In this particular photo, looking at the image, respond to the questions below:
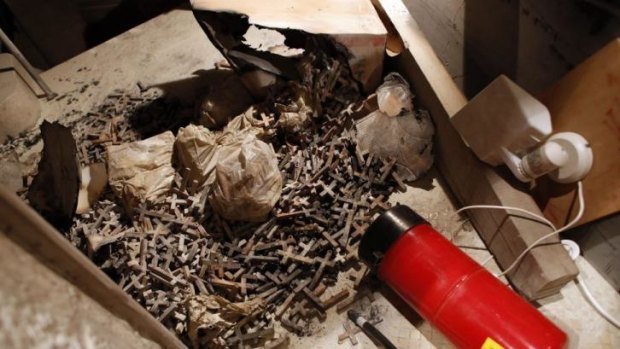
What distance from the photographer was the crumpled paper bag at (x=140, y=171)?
116 inches

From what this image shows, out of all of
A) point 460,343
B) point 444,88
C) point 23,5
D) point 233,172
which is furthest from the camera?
point 23,5

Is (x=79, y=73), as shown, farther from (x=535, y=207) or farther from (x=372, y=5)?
(x=535, y=207)

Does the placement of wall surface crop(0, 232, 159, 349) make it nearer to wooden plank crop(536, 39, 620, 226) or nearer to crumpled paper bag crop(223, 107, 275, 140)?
crumpled paper bag crop(223, 107, 275, 140)

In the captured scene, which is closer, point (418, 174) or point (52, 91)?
point (418, 174)

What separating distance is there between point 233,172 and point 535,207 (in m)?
1.96

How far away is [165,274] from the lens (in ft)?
8.63

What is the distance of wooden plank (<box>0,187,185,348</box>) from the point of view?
97 cm

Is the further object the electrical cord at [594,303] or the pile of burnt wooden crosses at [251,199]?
the pile of burnt wooden crosses at [251,199]

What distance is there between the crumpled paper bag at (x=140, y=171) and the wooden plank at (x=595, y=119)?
2.75m

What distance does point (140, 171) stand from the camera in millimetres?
3037

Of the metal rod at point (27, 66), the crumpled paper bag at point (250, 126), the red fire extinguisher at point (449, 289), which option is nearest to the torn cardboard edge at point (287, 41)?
the crumpled paper bag at point (250, 126)

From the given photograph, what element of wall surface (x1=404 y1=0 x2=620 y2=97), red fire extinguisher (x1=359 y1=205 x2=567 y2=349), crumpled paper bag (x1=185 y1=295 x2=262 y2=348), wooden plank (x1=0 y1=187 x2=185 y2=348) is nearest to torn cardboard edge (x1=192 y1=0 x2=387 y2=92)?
wall surface (x1=404 y1=0 x2=620 y2=97)


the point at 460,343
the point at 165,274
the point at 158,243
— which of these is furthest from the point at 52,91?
the point at 460,343

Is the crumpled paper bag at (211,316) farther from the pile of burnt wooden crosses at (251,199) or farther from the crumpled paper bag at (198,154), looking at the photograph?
the crumpled paper bag at (198,154)
